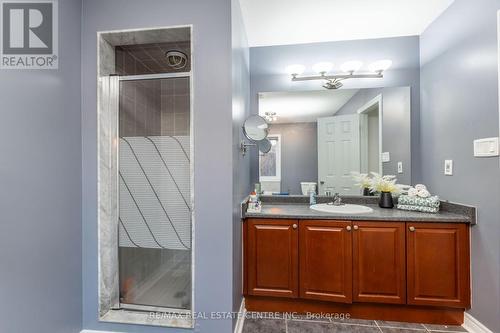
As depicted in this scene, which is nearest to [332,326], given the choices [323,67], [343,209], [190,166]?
[343,209]

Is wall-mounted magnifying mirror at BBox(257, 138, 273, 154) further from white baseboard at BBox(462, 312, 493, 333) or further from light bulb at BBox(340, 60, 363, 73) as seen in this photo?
white baseboard at BBox(462, 312, 493, 333)

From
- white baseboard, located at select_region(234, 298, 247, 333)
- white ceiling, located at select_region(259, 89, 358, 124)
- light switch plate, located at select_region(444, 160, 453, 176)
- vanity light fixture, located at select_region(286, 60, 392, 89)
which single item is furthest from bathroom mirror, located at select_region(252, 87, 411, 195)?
white baseboard, located at select_region(234, 298, 247, 333)

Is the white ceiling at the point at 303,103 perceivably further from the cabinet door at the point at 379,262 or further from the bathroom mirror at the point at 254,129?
the cabinet door at the point at 379,262

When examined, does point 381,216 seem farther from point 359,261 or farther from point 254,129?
point 254,129

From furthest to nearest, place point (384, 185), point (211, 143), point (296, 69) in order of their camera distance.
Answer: point (296, 69) < point (384, 185) < point (211, 143)

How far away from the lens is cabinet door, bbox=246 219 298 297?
2010 mm

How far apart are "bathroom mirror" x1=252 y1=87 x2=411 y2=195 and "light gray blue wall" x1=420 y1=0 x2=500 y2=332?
308mm

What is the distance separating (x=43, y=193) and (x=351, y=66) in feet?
9.32

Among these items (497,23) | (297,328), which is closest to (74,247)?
(297,328)

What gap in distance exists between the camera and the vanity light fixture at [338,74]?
96.6 inches

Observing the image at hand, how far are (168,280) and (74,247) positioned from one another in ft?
2.51

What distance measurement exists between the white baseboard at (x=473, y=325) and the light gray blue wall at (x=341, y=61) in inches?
48.4

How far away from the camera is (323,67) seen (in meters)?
2.48

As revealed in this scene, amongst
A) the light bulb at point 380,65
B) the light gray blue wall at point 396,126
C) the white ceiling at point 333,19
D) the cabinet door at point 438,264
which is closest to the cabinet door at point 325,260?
the cabinet door at point 438,264
